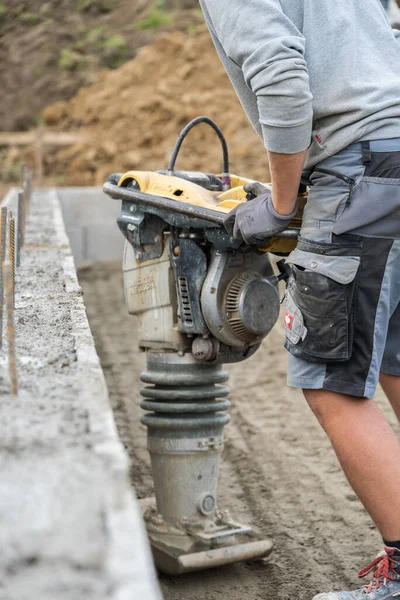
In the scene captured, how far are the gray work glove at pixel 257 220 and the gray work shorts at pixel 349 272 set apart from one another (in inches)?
3.6

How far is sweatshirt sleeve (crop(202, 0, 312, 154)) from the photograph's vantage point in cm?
227

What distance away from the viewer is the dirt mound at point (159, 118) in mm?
11156

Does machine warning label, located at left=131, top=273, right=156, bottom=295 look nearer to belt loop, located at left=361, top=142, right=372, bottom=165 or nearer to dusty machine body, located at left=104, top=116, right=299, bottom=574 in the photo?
dusty machine body, located at left=104, top=116, right=299, bottom=574

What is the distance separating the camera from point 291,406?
500 cm

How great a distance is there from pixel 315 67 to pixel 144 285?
0.98m

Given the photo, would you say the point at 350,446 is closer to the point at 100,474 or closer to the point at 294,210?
the point at 294,210

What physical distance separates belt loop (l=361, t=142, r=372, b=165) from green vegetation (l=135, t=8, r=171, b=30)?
15.2m

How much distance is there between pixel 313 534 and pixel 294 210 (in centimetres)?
153

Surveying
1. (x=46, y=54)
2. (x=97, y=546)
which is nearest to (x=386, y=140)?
(x=97, y=546)

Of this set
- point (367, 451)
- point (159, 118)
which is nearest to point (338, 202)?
point (367, 451)

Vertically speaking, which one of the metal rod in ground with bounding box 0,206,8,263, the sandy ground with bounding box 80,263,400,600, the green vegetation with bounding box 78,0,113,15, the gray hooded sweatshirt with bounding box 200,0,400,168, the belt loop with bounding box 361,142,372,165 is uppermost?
the green vegetation with bounding box 78,0,113,15

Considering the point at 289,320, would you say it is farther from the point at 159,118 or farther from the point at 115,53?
the point at 115,53

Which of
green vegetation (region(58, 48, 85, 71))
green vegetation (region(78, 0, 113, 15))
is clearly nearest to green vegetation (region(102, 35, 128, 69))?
green vegetation (region(58, 48, 85, 71))

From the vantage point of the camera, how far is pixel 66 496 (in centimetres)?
146
